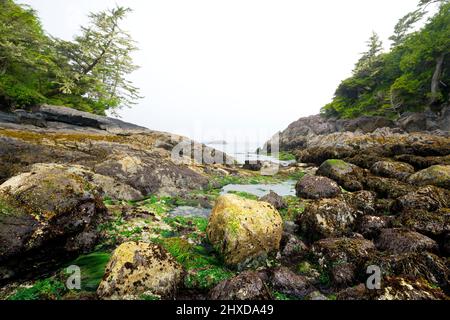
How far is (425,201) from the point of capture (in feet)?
25.6

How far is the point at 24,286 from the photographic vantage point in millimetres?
4422

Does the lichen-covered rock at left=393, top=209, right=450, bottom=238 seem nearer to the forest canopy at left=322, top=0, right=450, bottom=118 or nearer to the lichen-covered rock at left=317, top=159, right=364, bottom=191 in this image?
the lichen-covered rock at left=317, top=159, right=364, bottom=191

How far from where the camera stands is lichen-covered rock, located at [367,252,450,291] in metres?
4.75

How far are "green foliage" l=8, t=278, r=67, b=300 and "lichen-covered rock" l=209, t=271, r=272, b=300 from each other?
2.95 m

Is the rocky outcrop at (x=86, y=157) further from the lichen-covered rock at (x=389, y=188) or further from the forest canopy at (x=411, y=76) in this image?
the forest canopy at (x=411, y=76)

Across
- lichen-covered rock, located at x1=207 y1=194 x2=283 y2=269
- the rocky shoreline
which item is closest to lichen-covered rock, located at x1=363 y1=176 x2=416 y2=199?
the rocky shoreline

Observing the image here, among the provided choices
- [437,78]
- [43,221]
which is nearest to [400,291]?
[43,221]

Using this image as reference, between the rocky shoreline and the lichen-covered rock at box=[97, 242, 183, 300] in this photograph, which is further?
the rocky shoreline

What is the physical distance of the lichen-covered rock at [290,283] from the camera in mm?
4848

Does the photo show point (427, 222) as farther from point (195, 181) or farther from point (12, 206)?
point (12, 206)

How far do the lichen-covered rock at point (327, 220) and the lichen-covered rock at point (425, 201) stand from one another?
1952mm

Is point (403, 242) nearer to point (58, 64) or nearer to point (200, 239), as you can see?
point (200, 239)

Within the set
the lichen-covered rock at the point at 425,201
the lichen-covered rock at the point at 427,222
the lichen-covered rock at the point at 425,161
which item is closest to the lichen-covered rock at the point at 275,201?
the lichen-covered rock at the point at 427,222
